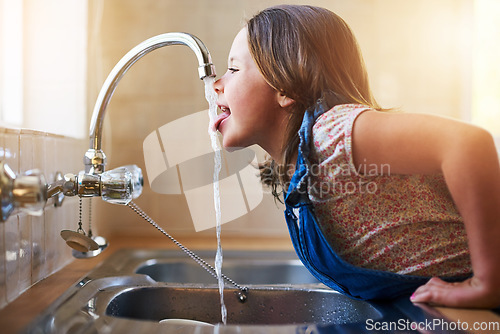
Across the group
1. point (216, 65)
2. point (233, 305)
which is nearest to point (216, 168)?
point (216, 65)

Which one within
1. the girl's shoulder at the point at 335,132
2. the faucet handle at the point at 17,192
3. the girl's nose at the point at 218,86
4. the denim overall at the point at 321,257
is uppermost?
the girl's nose at the point at 218,86

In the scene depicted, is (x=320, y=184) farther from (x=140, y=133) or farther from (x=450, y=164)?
(x=140, y=133)

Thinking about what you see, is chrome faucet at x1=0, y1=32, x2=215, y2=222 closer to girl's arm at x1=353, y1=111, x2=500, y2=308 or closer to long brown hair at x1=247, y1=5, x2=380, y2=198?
long brown hair at x1=247, y1=5, x2=380, y2=198

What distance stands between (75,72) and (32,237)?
1.59 feet

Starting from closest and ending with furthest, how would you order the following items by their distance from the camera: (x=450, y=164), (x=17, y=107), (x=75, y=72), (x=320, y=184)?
(x=450, y=164), (x=320, y=184), (x=17, y=107), (x=75, y=72)

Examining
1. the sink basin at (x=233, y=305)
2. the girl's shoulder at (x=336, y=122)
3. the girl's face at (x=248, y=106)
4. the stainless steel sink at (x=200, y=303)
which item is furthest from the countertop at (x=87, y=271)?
the girl's face at (x=248, y=106)

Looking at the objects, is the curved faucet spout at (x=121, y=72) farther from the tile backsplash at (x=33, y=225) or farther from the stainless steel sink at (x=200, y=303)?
the stainless steel sink at (x=200, y=303)

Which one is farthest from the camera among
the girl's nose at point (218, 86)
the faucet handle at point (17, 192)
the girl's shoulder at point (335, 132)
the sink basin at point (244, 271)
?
the sink basin at point (244, 271)

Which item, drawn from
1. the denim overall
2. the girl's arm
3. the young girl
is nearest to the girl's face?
the young girl

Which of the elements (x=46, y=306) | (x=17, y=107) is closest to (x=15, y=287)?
(x=46, y=306)

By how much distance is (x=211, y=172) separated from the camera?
129 centimetres

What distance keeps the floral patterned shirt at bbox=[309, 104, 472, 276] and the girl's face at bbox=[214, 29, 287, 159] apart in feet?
0.54

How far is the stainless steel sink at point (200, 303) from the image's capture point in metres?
0.54

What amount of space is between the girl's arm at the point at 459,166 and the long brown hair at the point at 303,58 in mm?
160
